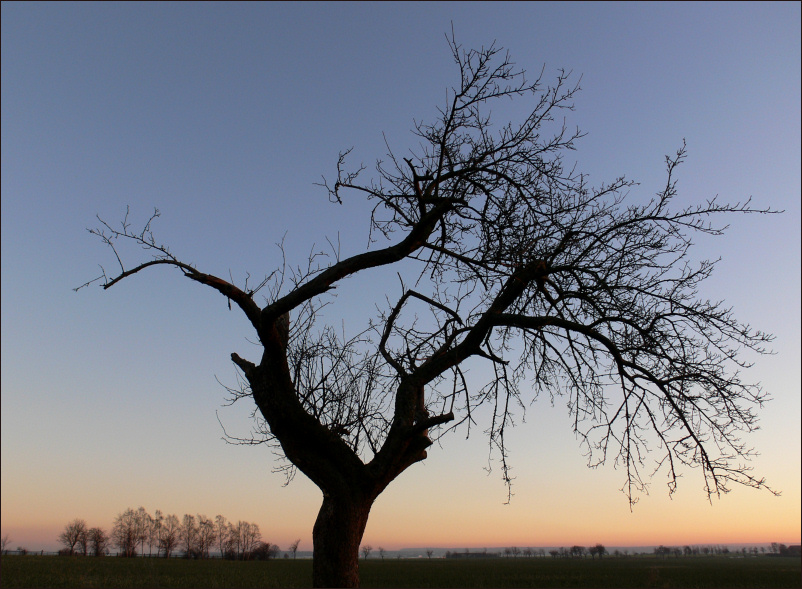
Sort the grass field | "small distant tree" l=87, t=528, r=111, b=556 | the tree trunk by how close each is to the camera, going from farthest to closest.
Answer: "small distant tree" l=87, t=528, r=111, b=556 → the grass field → the tree trunk

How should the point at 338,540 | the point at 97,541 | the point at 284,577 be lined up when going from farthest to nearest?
the point at 97,541, the point at 284,577, the point at 338,540

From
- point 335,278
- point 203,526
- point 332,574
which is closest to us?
point 332,574

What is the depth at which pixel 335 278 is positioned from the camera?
6309 millimetres

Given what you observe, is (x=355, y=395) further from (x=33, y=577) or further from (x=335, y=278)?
(x=33, y=577)

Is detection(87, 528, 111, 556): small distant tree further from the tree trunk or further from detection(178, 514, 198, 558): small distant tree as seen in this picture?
the tree trunk

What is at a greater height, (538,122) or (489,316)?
(538,122)

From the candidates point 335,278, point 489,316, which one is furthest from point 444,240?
point 335,278

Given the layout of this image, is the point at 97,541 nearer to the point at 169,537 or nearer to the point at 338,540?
the point at 169,537

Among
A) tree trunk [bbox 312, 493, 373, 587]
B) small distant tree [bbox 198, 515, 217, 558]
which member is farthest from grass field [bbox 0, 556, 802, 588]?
small distant tree [bbox 198, 515, 217, 558]

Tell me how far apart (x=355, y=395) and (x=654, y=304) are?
5.04 metres

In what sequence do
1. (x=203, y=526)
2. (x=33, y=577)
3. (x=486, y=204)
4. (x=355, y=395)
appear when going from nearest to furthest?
(x=486, y=204), (x=355, y=395), (x=33, y=577), (x=203, y=526)

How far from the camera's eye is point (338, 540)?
5.98 metres

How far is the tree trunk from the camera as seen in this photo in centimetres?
593

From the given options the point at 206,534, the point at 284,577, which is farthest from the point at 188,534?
the point at 284,577
